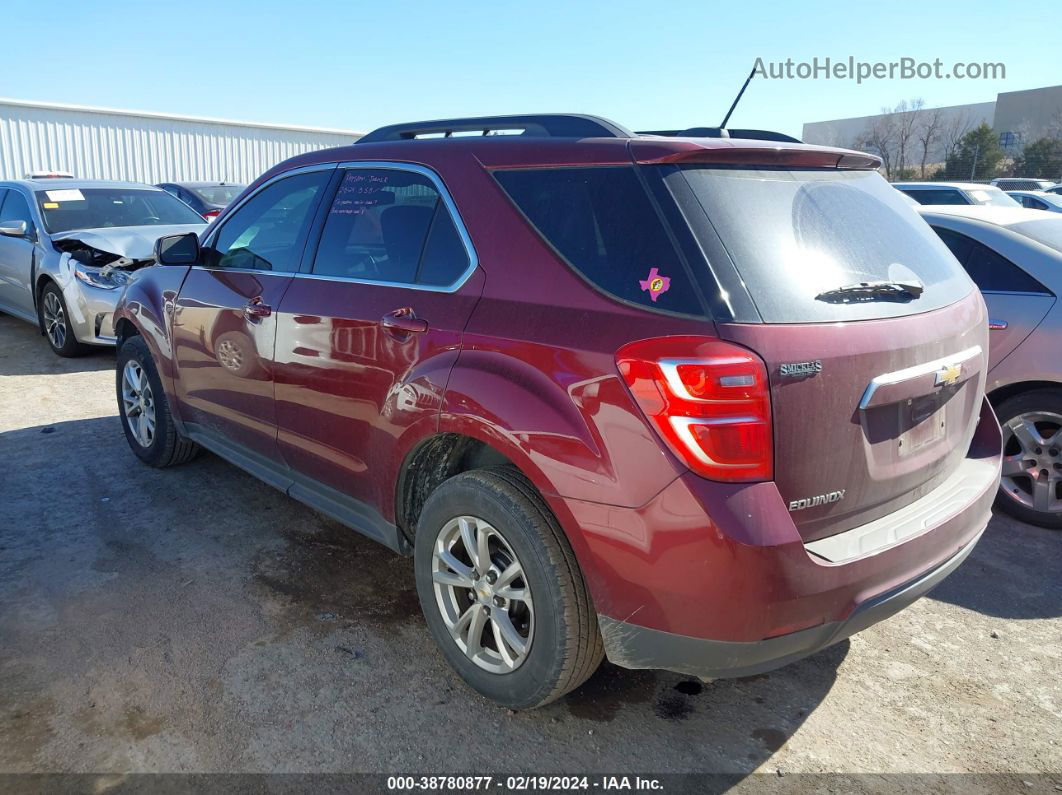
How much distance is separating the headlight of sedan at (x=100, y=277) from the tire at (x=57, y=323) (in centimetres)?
36

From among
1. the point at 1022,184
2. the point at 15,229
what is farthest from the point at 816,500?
the point at 1022,184

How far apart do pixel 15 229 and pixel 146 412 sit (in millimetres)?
4830

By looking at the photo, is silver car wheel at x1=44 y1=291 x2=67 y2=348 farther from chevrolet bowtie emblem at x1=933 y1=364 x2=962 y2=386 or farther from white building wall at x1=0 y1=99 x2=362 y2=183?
white building wall at x1=0 y1=99 x2=362 y2=183

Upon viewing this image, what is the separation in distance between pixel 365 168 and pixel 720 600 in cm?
227

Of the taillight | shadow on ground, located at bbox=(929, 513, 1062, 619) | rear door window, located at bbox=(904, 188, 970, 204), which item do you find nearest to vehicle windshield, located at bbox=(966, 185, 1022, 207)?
rear door window, located at bbox=(904, 188, 970, 204)

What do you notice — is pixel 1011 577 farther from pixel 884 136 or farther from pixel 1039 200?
pixel 884 136

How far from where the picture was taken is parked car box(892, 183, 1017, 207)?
483 inches

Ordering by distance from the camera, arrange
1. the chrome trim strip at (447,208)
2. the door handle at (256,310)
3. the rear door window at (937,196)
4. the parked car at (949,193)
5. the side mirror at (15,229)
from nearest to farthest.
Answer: the chrome trim strip at (447,208)
the door handle at (256,310)
the side mirror at (15,229)
the parked car at (949,193)
the rear door window at (937,196)

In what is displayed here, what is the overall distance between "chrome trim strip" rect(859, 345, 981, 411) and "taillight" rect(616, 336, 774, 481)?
37cm

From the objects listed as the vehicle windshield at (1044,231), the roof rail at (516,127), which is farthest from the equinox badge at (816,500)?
the vehicle windshield at (1044,231)

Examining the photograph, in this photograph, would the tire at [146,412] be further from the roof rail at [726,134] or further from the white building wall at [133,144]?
the white building wall at [133,144]

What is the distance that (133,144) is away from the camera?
20750 millimetres

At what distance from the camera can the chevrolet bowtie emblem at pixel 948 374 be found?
2568 millimetres

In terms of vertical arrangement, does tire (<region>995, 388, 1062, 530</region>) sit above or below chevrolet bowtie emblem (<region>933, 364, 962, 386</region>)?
below
